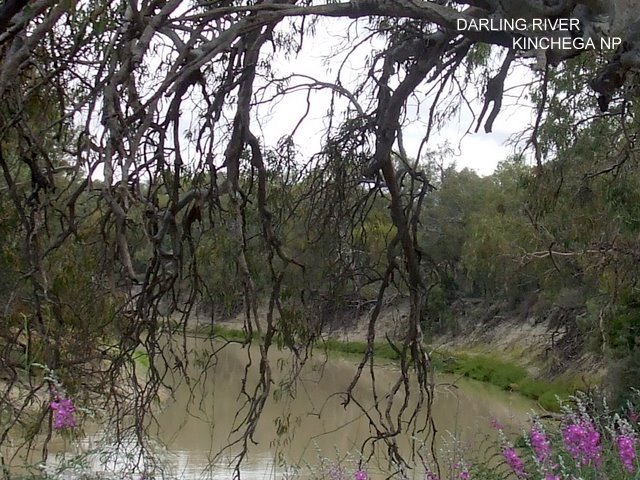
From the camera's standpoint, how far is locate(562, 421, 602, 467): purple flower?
194 centimetres

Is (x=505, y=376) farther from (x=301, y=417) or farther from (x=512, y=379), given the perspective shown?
(x=301, y=417)

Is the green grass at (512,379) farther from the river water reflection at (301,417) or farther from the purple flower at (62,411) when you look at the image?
the purple flower at (62,411)

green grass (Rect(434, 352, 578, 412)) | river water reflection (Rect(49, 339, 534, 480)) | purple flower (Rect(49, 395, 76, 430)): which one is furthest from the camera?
green grass (Rect(434, 352, 578, 412))

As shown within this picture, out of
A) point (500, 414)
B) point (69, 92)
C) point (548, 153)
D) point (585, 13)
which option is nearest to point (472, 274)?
point (500, 414)

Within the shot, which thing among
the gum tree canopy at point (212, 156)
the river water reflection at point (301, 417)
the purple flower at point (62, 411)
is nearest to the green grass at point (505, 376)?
the river water reflection at point (301, 417)

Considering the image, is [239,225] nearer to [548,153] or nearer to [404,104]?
[404,104]

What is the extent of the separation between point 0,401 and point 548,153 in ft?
13.3

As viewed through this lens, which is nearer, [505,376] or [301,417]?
[301,417]

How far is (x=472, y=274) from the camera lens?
43.2 feet

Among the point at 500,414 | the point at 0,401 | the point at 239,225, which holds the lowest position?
the point at 500,414

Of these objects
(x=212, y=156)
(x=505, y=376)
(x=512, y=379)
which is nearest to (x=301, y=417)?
(x=212, y=156)

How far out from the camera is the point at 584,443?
6.34 ft

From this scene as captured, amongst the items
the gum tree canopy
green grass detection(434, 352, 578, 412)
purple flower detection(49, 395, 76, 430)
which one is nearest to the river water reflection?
green grass detection(434, 352, 578, 412)

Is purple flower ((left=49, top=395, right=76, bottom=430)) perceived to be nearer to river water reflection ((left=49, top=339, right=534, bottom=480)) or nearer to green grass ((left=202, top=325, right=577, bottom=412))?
river water reflection ((left=49, top=339, right=534, bottom=480))
